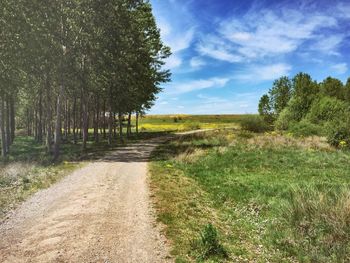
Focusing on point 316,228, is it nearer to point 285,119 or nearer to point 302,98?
point 285,119

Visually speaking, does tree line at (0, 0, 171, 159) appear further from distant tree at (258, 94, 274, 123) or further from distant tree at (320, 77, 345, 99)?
distant tree at (320, 77, 345, 99)

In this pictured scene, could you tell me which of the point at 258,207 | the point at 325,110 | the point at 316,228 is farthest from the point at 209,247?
the point at 325,110

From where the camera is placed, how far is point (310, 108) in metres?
77.1

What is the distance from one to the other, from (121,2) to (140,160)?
17.0m

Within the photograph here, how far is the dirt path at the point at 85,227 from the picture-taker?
32.6 feet

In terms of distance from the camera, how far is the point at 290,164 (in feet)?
85.3

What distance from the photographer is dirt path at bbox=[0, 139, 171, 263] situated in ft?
32.6

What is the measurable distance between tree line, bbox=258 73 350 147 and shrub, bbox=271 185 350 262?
28457 millimetres

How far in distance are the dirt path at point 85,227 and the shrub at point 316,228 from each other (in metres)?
3.93

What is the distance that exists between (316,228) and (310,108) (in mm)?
70698

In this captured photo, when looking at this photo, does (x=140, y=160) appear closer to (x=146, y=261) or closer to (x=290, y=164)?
(x=290, y=164)

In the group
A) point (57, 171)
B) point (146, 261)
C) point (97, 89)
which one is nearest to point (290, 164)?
point (57, 171)

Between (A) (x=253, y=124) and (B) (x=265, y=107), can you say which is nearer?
(A) (x=253, y=124)

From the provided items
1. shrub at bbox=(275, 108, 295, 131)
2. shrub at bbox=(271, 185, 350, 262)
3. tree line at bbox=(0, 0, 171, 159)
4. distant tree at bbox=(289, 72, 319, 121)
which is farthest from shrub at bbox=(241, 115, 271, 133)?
shrub at bbox=(271, 185, 350, 262)
